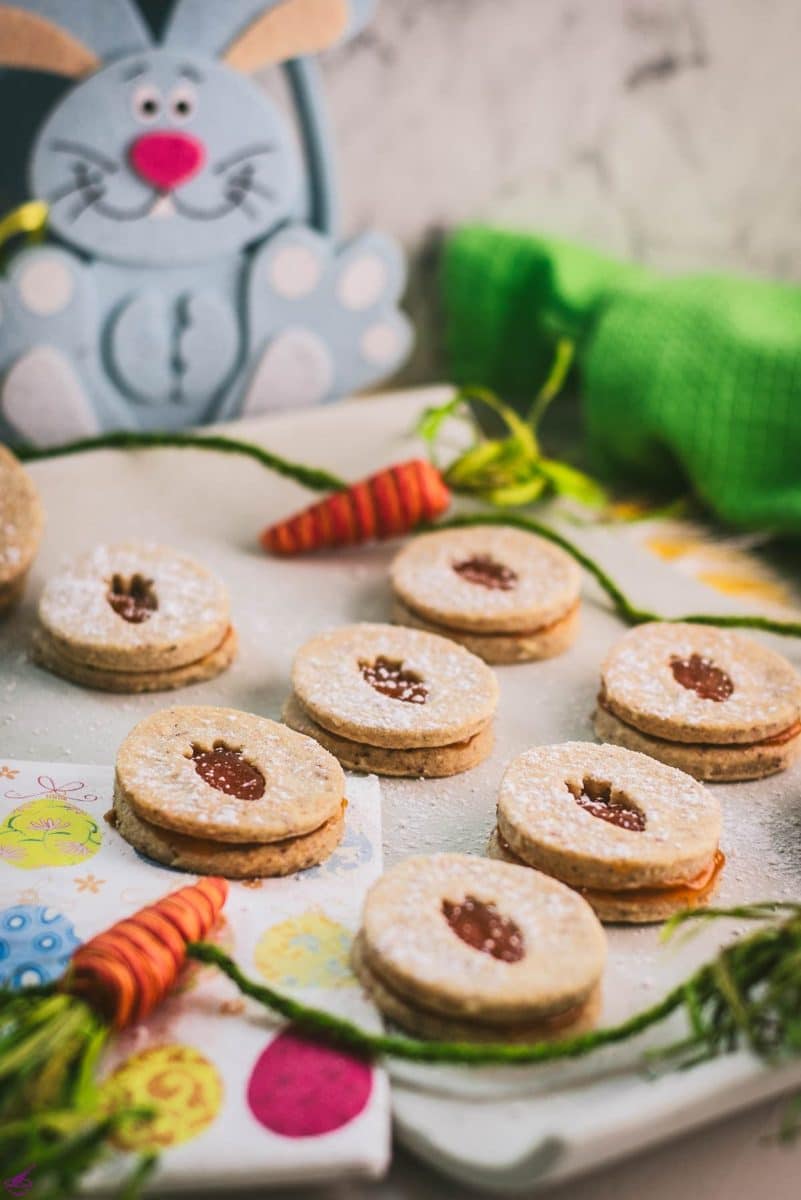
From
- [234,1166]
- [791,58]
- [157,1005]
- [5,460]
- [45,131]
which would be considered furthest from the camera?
[791,58]

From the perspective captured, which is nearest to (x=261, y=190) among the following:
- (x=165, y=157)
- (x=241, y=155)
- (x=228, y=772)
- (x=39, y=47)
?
(x=241, y=155)

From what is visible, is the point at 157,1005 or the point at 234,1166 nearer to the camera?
the point at 234,1166

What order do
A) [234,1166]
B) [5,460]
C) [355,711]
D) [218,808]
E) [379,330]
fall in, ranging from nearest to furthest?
[234,1166] < [218,808] < [355,711] < [5,460] < [379,330]

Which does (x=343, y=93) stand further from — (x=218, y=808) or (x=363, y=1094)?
(x=363, y=1094)

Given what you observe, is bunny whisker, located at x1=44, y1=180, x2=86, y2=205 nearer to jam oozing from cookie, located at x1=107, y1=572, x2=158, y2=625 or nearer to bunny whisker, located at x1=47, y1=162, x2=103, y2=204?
bunny whisker, located at x1=47, y1=162, x2=103, y2=204

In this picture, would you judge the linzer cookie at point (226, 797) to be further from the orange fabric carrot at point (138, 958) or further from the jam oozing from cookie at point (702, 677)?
the jam oozing from cookie at point (702, 677)

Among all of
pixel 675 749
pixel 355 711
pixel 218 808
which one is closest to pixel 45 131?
pixel 355 711

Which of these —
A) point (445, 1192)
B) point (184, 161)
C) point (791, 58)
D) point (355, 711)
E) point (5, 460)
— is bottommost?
point (445, 1192)

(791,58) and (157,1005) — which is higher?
(791,58)
